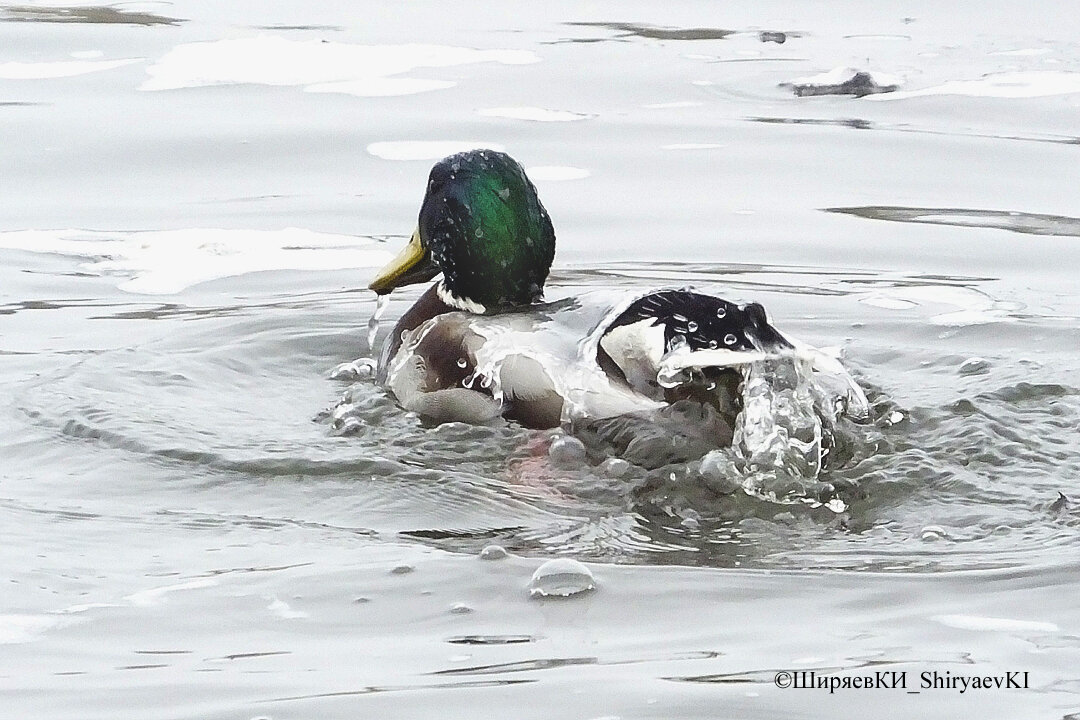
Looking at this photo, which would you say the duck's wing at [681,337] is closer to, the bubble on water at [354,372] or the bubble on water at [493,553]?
Answer: the bubble on water at [493,553]

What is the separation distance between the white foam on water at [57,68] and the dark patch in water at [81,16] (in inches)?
40.1

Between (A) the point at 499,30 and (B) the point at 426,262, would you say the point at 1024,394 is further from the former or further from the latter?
(A) the point at 499,30

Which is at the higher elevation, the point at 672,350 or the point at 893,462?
the point at 672,350

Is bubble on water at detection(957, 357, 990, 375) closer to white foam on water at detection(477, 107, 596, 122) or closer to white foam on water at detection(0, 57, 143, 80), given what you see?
white foam on water at detection(477, 107, 596, 122)

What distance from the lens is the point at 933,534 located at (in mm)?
4578

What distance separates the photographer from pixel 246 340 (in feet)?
21.8

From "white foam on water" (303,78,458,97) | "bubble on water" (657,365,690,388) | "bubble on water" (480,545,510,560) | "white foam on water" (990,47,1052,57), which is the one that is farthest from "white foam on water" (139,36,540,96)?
"bubble on water" (480,545,510,560)

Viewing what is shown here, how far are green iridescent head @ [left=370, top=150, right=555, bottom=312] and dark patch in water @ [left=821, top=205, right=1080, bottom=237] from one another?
2.61 metres

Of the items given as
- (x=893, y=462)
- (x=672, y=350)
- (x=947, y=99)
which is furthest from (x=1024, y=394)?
(x=947, y=99)

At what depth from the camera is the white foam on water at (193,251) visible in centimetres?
765

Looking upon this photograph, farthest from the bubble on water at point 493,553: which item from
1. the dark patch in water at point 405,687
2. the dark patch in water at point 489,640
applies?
the dark patch in water at point 405,687

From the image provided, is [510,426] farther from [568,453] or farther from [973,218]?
[973,218]

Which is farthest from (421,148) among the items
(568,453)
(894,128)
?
(568,453)

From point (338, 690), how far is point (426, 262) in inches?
113
